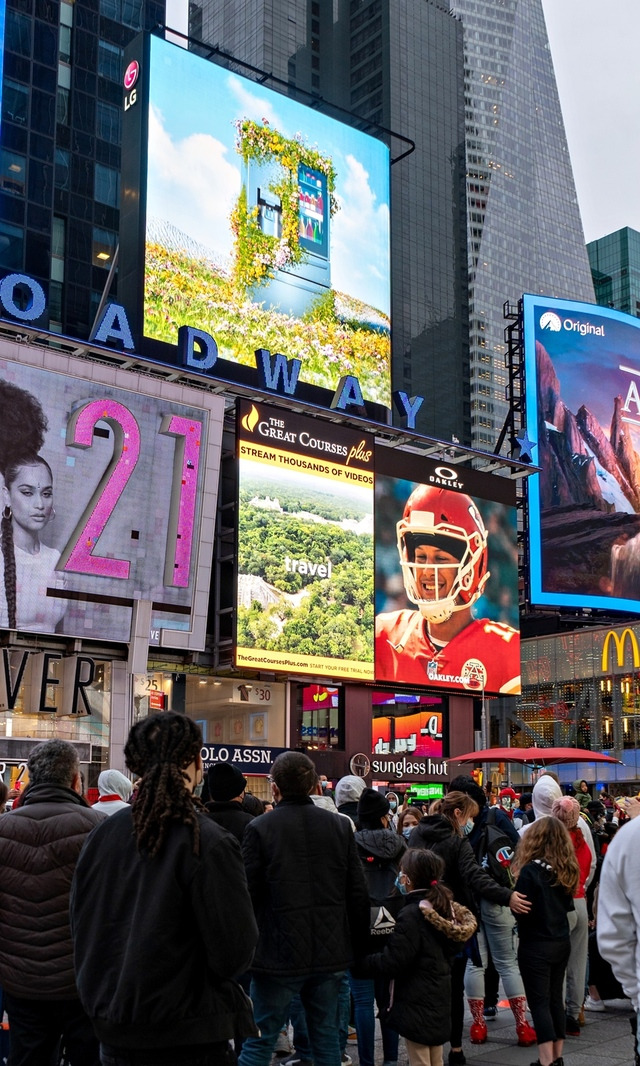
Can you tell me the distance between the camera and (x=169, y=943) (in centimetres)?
438

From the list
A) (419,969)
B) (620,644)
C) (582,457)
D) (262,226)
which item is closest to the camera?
(419,969)

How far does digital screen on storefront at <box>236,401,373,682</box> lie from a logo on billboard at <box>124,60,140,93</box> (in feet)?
46.6

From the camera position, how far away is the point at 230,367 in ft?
156

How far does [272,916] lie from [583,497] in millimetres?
56689

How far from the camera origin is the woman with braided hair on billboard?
35781mm

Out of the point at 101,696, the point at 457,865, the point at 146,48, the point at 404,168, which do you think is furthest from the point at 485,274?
the point at 457,865

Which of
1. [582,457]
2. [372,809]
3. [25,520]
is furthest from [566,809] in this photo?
[582,457]

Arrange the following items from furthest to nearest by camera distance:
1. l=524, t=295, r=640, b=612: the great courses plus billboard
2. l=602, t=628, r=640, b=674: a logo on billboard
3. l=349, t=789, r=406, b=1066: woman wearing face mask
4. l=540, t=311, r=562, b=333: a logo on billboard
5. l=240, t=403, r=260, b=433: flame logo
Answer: l=540, t=311, r=562, b=333: a logo on billboard
l=602, t=628, r=640, b=674: a logo on billboard
l=524, t=295, r=640, b=612: the great courses plus billboard
l=240, t=403, r=260, b=433: flame logo
l=349, t=789, r=406, b=1066: woman wearing face mask

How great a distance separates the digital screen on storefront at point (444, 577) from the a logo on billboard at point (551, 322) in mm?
15362

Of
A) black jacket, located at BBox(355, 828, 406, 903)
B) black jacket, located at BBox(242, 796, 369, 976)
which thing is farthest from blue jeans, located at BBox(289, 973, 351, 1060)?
black jacket, located at BBox(242, 796, 369, 976)

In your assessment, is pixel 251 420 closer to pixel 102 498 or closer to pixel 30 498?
pixel 102 498

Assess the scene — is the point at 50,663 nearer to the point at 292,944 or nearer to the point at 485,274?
the point at 292,944

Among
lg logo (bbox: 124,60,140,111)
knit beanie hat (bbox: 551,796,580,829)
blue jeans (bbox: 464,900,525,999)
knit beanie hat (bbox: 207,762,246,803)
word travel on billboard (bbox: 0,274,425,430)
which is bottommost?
blue jeans (bbox: 464,900,525,999)

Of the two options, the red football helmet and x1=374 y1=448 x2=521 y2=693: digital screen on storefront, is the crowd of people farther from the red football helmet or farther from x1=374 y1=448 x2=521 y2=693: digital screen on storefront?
the red football helmet
